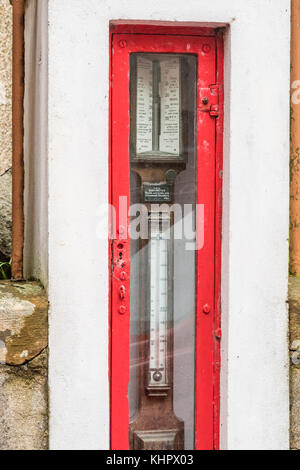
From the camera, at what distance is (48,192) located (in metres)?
3.18

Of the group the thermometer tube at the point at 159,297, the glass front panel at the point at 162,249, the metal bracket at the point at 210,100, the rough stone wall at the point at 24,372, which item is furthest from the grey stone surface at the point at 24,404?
the metal bracket at the point at 210,100

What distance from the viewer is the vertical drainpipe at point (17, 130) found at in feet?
11.2

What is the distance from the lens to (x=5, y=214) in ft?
12.0

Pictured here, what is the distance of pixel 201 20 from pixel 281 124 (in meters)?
0.64

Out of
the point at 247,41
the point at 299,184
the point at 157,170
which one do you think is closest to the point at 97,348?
the point at 157,170

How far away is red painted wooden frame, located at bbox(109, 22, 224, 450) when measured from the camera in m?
3.27

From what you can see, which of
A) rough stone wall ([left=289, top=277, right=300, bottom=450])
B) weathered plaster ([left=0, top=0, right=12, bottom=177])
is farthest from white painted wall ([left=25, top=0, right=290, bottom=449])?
weathered plaster ([left=0, top=0, right=12, bottom=177])

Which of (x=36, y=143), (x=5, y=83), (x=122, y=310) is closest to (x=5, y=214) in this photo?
(x=36, y=143)

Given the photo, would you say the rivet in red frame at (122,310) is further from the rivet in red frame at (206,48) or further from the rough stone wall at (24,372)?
the rivet in red frame at (206,48)

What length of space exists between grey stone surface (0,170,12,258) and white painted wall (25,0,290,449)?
56cm

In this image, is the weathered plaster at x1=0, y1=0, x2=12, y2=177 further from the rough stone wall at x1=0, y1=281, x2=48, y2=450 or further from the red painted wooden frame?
the rough stone wall at x1=0, y1=281, x2=48, y2=450

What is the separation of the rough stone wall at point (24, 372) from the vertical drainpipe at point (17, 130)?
368 mm
